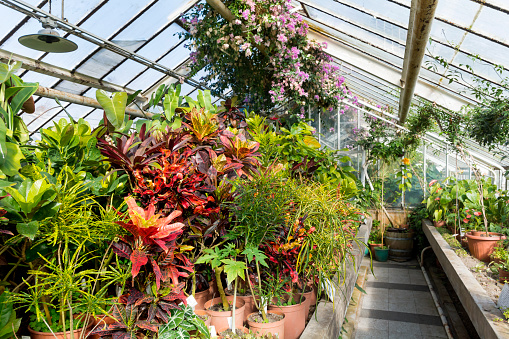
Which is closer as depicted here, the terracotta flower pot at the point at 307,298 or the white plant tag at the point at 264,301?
the white plant tag at the point at 264,301

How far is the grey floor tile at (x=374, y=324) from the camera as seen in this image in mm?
4572

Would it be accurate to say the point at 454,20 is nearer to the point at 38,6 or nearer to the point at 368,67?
A: the point at 368,67

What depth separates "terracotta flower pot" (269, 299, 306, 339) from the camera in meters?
1.56

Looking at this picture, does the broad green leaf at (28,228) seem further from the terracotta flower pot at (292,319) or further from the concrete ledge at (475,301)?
the concrete ledge at (475,301)

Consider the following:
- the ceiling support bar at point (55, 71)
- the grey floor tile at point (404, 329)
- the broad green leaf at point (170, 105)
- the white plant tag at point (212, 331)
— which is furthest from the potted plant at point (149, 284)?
the ceiling support bar at point (55, 71)

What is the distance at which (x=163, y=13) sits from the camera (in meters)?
6.41

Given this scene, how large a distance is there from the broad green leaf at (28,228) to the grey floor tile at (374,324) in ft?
14.8

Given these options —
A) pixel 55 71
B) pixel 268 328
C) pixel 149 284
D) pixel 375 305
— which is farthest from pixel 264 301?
pixel 55 71

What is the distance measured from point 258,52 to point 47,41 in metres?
2.61

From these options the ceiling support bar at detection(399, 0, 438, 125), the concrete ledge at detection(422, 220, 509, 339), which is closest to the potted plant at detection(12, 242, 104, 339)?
the concrete ledge at detection(422, 220, 509, 339)


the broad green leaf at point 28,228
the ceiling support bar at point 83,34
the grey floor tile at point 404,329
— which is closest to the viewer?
the broad green leaf at point 28,228

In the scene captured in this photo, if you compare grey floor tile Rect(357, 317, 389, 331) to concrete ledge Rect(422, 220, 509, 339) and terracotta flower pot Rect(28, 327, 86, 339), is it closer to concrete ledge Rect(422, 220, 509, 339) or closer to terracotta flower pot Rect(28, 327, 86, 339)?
concrete ledge Rect(422, 220, 509, 339)

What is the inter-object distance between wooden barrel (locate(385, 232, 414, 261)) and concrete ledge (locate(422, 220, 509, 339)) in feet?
10.8

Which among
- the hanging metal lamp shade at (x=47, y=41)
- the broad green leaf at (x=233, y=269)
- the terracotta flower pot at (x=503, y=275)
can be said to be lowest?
the terracotta flower pot at (x=503, y=275)
